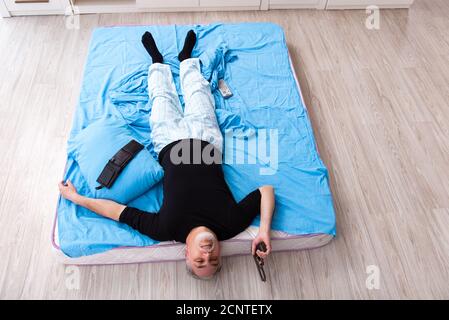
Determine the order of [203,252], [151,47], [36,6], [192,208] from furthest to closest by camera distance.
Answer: [36,6], [151,47], [192,208], [203,252]

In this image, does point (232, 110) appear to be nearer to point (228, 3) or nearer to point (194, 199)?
point (194, 199)

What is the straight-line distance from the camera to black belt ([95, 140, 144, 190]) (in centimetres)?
154

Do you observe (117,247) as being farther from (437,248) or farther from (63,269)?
(437,248)

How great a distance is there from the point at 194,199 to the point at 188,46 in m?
1.16

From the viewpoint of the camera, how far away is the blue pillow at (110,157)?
155 centimetres

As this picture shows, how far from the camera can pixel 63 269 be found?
159 cm

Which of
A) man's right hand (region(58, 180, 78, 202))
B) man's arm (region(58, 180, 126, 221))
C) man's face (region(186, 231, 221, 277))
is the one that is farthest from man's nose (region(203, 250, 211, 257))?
man's right hand (region(58, 180, 78, 202))

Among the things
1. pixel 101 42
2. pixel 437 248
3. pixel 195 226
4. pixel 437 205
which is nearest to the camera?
pixel 195 226

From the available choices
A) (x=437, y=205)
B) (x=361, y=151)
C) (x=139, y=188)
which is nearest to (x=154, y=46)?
(x=139, y=188)

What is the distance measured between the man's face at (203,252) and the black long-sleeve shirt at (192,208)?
84 mm

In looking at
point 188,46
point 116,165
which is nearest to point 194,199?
point 116,165

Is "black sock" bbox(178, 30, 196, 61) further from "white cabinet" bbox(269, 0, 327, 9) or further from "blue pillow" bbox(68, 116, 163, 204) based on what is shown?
"white cabinet" bbox(269, 0, 327, 9)

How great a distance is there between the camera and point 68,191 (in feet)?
5.17
